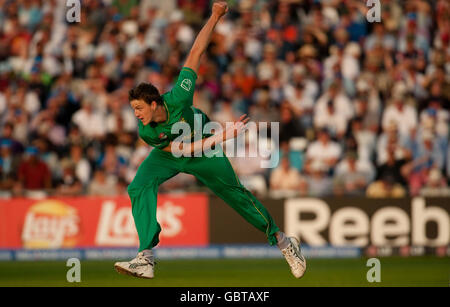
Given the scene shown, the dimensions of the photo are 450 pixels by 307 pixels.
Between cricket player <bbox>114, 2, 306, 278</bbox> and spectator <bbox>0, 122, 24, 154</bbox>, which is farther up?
spectator <bbox>0, 122, 24, 154</bbox>

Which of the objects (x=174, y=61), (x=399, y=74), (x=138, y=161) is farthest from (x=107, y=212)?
(x=399, y=74)

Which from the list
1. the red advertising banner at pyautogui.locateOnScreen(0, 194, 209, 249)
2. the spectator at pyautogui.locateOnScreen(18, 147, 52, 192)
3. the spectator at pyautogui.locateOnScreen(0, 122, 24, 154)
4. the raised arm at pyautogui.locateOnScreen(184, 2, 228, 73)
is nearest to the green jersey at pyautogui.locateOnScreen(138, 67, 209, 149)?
the raised arm at pyautogui.locateOnScreen(184, 2, 228, 73)

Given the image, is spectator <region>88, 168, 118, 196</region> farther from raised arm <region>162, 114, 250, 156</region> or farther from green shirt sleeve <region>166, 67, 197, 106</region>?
green shirt sleeve <region>166, 67, 197, 106</region>

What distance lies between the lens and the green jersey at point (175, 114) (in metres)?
9.23

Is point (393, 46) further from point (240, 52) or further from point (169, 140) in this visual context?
point (169, 140)

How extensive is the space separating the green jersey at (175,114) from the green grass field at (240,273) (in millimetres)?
2561

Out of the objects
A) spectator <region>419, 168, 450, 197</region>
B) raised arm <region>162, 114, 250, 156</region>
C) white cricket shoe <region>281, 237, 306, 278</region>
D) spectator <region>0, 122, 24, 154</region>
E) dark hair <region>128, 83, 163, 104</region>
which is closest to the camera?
raised arm <region>162, 114, 250, 156</region>

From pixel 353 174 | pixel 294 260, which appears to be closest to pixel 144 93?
pixel 294 260

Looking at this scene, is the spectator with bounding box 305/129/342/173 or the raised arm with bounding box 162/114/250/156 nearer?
the raised arm with bounding box 162/114/250/156

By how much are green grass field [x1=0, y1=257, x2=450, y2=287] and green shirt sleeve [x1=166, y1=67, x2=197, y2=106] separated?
2.88 m

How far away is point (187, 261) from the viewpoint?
15.4m

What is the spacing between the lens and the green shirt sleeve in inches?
366

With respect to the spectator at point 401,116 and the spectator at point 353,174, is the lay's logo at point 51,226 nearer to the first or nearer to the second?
the spectator at point 353,174

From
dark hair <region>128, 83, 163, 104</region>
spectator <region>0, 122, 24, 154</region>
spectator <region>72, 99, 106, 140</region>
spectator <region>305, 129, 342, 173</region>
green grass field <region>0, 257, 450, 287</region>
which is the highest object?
spectator <region>72, 99, 106, 140</region>
